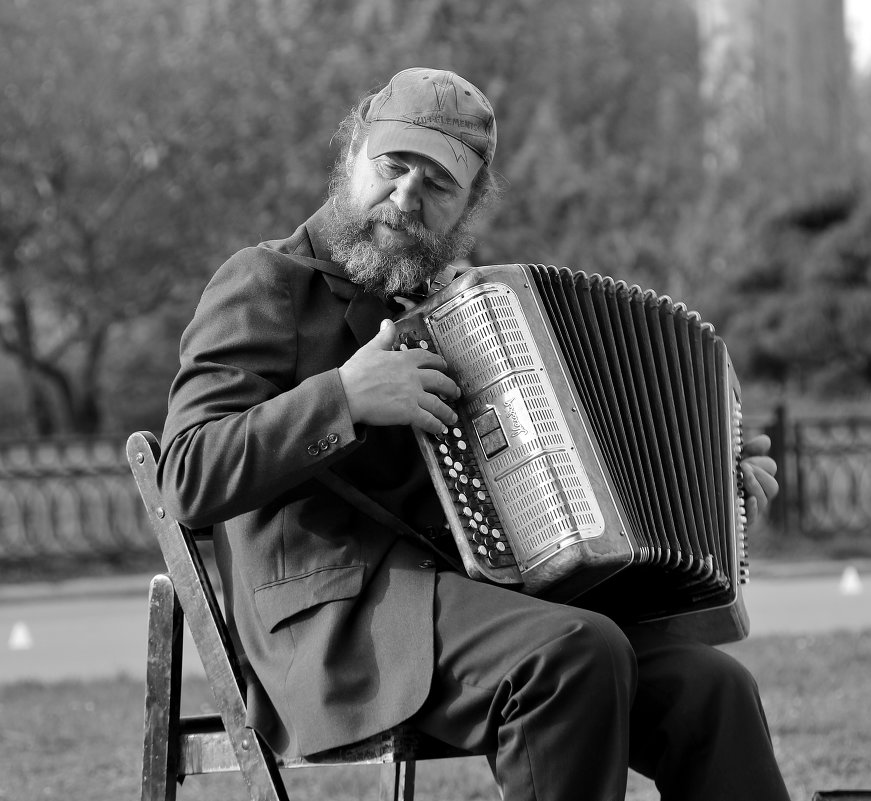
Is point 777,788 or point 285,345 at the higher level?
point 285,345

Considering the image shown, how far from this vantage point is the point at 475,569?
2.44 meters

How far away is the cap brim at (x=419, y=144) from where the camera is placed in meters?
2.72

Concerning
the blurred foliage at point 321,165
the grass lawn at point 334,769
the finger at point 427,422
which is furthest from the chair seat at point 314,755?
the blurred foliage at point 321,165

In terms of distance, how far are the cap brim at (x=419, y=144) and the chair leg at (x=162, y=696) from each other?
0.98 metres

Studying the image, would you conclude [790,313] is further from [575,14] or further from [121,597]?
[121,597]

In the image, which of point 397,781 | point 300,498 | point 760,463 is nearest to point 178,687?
point 300,498

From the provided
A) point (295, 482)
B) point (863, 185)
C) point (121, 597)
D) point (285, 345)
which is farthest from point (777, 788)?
point (863, 185)

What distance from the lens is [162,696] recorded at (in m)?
2.65

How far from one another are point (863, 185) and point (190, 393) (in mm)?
17340

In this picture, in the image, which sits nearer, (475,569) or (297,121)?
(475,569)

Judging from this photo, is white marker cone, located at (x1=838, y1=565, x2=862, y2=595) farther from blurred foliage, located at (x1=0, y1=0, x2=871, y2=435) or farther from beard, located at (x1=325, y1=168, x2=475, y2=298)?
blurred foliage, located at (x1=0, y1=0, x2=871, y2=435)

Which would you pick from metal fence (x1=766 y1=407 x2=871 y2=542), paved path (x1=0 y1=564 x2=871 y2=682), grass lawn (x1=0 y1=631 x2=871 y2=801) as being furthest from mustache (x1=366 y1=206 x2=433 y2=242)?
metal fence (x1=766 y1=407 x2=871 y2=542)

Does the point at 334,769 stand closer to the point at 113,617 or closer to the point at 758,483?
the point at 758,483

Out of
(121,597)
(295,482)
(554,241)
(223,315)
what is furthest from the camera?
(554,241)
